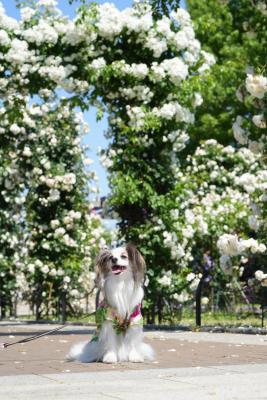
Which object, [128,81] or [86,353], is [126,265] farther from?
[128,81]

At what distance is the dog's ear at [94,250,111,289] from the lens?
7965mm

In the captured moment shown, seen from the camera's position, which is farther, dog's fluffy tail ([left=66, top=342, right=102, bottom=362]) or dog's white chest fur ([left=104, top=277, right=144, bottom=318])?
dog's fluffy tail ([left=66, top=342, right=102, bottom=362])

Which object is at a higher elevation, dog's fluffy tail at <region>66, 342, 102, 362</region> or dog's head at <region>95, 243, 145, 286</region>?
dog's head at <region>95, 243, 145, 286</region>

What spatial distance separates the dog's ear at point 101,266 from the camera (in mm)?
7965

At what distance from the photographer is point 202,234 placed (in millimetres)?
18031

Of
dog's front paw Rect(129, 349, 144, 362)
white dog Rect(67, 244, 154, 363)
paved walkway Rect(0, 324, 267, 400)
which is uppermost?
white dog Rect(67, 244, 154, 363)

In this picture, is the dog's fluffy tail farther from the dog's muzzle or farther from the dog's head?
the dog's muzzle

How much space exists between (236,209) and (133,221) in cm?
532

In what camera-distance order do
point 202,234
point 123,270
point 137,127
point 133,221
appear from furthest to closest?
point 202,234 < point 133,221 < point 137,127 < point 123,270

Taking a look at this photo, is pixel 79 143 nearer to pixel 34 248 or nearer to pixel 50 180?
pixel 50 180

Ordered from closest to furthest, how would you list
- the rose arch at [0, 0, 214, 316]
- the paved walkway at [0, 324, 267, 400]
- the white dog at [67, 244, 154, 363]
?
the paved walkway at [0, 324, 267, 400] → the white dog at [67, 244, 154, 363] → the rose arch at [0, 0, 214, 316]

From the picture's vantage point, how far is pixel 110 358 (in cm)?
790

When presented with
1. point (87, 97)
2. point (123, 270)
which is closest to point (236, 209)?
point (87, 97)

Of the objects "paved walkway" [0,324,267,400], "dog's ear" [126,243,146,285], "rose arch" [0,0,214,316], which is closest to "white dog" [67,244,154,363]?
"dog's ear" [126,243,146,285]
